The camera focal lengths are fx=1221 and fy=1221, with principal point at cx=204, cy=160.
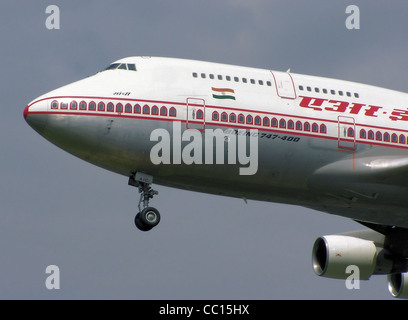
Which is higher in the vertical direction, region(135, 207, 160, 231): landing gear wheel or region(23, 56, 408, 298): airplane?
region(23, 56, 408, 298): airplane

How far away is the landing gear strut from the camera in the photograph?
159 feet

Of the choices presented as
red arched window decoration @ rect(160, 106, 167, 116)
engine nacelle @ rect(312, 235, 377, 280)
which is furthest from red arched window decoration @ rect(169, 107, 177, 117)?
engine nacelle @ rect(312, 235, 377, 280)

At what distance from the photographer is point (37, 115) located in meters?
47.9

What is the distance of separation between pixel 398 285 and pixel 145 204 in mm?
15705

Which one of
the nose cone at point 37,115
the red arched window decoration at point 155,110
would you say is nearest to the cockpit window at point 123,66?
the red arched window decoration at point 155,110

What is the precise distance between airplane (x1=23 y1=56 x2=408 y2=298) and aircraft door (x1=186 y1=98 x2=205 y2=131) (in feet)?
0.13

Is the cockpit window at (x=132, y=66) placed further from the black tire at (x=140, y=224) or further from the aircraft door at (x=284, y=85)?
the black tire at (x=140, y=224)

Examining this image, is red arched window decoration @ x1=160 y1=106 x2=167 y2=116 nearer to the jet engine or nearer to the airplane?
the airplane

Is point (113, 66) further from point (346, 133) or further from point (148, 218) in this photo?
point (346, 133)

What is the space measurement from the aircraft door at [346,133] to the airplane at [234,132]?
0.04 m

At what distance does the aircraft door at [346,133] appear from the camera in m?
50.2

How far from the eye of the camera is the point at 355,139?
50375mm

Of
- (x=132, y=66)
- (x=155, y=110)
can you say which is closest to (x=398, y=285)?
(x=155, y=110)

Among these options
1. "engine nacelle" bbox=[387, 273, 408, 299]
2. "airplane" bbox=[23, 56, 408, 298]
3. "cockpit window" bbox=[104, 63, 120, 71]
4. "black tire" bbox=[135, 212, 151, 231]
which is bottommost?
"engine nacelle" bbox=[387, 273, 408, 299]
